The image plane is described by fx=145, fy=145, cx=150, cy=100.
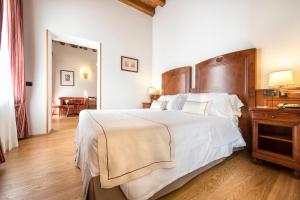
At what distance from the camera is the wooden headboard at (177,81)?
3.34 meters

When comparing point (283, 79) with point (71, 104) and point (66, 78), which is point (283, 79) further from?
point (66, 78)

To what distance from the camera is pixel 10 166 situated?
172 cm

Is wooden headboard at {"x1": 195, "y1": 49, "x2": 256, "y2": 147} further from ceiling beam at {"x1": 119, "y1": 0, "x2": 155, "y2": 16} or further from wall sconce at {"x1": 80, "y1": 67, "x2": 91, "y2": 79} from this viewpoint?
wall sconce at {"x1": 80, "y1": 67, "x2": 91, "y2": 79}

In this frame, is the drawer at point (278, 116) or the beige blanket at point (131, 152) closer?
the beige blanket at point (131, 152)

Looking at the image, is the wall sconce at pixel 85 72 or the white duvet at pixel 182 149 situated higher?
the wall sconce at pixel 85 72

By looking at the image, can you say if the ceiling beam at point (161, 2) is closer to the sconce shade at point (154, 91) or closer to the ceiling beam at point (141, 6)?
the ceiling beam at point (141, 6)

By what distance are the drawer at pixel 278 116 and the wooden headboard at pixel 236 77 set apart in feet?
1.46

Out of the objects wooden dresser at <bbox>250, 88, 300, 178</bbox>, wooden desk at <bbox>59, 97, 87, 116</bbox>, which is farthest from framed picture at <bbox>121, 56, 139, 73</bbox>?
wooden desk at <bbox>59, 97, 87, 116</bbox>

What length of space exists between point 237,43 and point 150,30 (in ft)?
9.29

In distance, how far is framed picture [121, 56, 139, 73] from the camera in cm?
407

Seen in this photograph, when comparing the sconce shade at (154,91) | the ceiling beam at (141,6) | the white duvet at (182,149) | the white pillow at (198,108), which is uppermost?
the ceiling beam at (141,6)

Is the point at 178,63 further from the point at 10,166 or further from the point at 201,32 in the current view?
the point at 10,166

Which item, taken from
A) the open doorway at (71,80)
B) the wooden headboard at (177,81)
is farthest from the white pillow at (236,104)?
the open doorway at (71,80)

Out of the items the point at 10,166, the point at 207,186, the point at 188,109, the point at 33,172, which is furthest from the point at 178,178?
the point at 10,166
